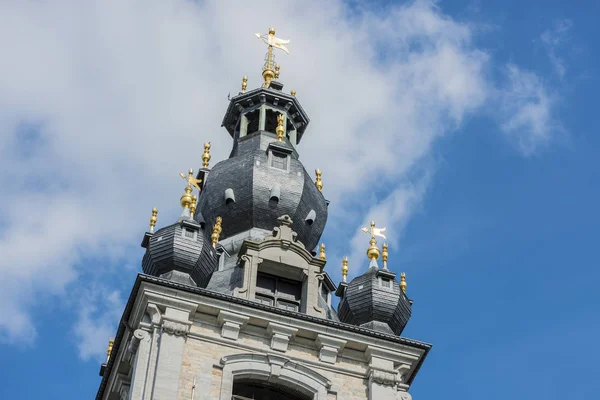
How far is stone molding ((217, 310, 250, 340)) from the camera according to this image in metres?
34.7

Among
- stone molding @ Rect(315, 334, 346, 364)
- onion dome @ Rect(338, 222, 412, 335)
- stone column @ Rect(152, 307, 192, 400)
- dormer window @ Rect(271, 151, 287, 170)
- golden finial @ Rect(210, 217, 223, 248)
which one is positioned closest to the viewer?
stone column @ Rect(152, 307, 192, 400)

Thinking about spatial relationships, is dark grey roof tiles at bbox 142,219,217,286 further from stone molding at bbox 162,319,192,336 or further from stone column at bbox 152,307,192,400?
stone molding at bbox 162,319,192,336

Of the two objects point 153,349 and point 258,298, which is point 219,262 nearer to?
point 258,298

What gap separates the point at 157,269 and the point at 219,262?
3102 mm

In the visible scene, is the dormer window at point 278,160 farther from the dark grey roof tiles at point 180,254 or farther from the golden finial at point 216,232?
the dark grey roof tiles at point 180,254

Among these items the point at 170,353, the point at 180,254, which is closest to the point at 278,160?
the point at 180,254

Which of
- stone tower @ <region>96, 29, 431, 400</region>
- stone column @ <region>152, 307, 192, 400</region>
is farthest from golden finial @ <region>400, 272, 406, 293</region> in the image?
stone column @ <region>152, 307, 192, 400</region>

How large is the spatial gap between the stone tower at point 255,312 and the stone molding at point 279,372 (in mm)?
23

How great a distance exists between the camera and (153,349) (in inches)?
1324

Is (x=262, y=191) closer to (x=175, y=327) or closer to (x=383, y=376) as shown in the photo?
(x=175, y=327)

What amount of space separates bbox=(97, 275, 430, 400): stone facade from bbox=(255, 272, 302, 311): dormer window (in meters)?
1.72

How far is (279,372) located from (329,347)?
5.31 ft

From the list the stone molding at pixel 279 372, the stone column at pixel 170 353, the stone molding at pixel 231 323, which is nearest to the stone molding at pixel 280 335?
the stone molding at pixel 279 372

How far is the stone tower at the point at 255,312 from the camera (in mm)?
33969
